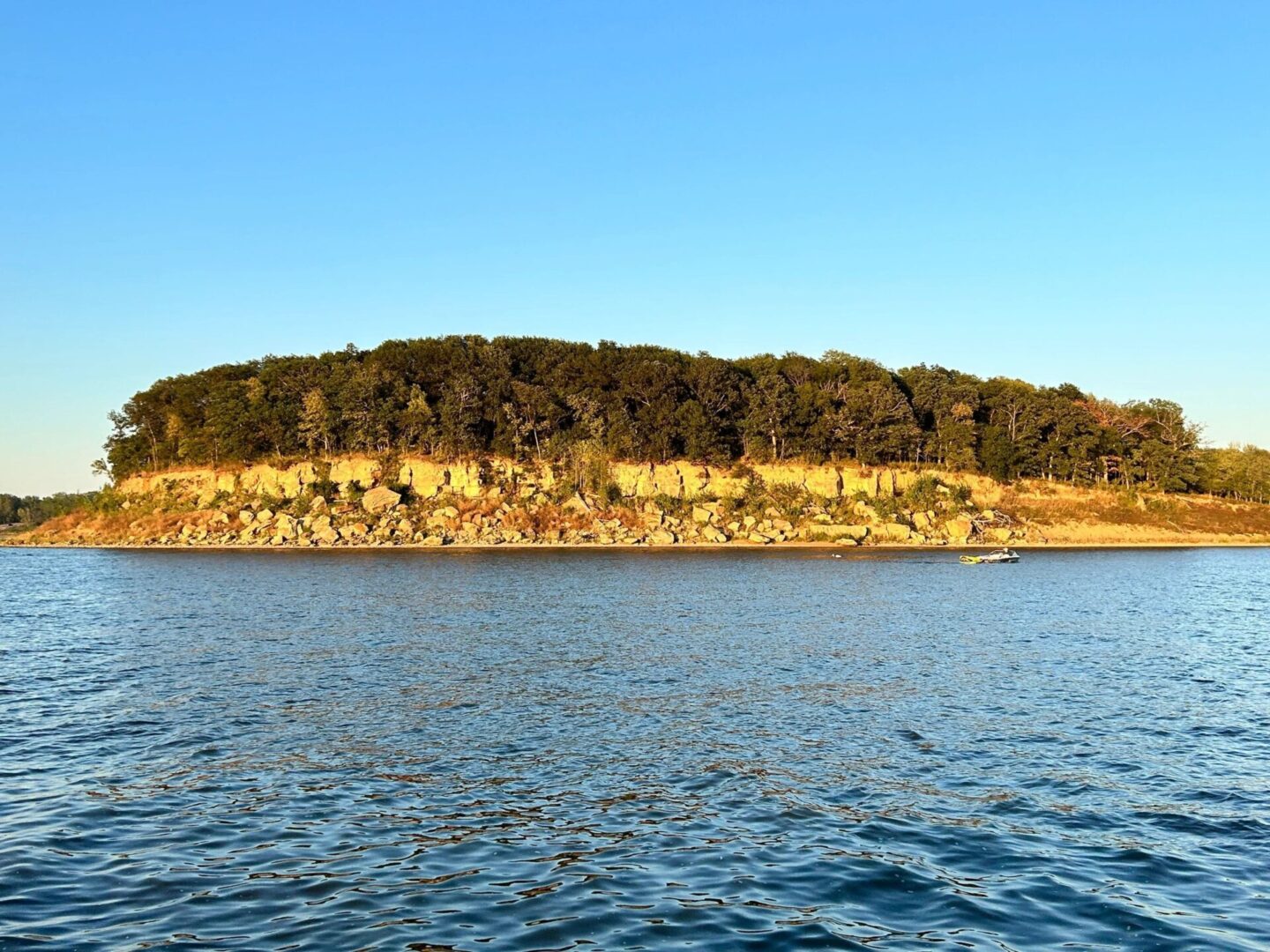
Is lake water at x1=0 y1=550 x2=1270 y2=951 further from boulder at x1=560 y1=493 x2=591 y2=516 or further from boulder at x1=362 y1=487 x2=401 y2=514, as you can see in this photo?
boulder at x1=560 y1=493 x2=591 y2=516

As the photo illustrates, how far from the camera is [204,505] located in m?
131

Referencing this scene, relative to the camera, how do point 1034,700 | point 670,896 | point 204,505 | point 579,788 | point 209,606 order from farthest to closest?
point 204,505 < point 209,606 < point 1034,700 < point 579,788 < point 670,896

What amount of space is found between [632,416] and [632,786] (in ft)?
387

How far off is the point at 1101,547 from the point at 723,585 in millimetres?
80668

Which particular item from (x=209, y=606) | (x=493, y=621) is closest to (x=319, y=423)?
(x=209, y=606)

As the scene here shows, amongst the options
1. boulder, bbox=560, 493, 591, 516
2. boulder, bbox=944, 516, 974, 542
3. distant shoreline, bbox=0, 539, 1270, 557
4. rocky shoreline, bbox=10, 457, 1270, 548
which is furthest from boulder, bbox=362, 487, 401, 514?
boulder, bbox=944, 516, 974, 542

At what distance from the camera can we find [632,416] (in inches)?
5335

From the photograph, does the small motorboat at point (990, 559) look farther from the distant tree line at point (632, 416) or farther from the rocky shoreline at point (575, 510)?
the distant tree line at point (632, 416)

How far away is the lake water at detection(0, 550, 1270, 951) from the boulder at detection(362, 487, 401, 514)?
81.2 m

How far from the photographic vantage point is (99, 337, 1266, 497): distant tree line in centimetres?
13325

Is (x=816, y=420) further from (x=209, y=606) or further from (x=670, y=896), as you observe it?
(x=670, y=896)

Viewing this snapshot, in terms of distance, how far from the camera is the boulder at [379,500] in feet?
408

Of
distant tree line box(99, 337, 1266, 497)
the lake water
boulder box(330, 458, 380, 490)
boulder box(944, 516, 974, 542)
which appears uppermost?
distant tree line box(99, 337, 1266, 497)

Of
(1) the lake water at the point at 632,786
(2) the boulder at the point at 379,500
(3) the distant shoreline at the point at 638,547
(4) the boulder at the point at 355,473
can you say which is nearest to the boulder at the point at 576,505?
(3) the distant shoreline at the point at 638,547
